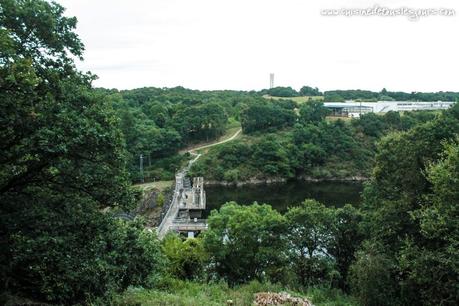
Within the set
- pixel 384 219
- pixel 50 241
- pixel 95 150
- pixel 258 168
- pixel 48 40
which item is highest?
pixel 48 40

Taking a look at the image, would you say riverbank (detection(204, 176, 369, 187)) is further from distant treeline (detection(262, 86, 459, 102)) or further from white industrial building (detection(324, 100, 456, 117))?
distant treeline (detection(262, 86, 459, 102))

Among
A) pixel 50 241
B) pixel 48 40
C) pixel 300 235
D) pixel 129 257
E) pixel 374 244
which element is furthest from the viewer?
pixel 300 235

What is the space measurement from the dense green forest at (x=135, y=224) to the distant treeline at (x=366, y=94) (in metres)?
110

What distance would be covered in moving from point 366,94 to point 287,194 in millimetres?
99981

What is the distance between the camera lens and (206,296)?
46.5 ft

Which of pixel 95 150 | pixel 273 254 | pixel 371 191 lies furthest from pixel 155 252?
pixel 371 191

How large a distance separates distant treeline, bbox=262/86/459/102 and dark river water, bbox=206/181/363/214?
67.6 meters

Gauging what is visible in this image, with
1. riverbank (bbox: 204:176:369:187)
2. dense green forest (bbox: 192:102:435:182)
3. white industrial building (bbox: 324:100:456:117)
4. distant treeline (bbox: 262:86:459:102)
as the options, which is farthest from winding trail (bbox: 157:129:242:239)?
distant treeline (bbox: 262:86:459:102)

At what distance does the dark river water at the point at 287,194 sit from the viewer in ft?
172

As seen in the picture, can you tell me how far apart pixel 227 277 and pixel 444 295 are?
11.0 meters

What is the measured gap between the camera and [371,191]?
20.9 meters

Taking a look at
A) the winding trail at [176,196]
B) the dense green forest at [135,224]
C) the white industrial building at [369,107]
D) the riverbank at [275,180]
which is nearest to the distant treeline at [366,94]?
the white industrial building at [369,107]

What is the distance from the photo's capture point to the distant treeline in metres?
133

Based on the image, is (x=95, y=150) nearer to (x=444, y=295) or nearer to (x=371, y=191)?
(x=444, y=295)
